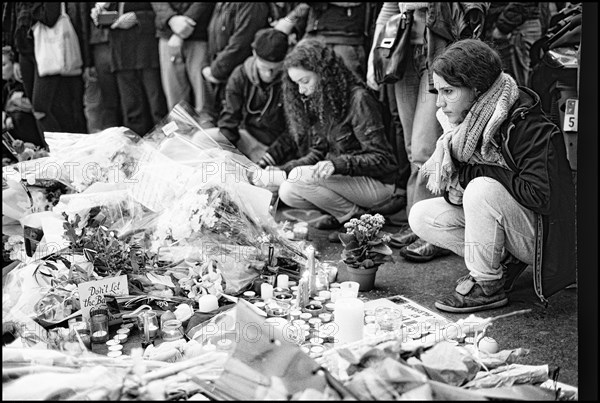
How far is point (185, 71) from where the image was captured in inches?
214

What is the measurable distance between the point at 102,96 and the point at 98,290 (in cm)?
317

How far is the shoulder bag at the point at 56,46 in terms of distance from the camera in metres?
5.53

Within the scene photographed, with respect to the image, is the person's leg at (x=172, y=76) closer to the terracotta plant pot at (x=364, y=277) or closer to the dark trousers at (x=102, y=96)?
Result: the dark trousers at (x=102, y=96)

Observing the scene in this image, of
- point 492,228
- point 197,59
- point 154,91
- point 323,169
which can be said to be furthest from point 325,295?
point 154,91

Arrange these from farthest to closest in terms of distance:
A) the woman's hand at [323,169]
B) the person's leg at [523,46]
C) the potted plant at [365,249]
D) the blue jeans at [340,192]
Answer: the person's leg at [523,46] < the blue jeans at [340,192] < the woman's hand at [323,169] < the potted plant at [365,249]

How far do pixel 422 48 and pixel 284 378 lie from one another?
2.57 meters

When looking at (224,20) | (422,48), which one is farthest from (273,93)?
(422,48)

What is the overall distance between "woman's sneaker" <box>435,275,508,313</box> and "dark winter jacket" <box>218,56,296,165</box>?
6.42ft

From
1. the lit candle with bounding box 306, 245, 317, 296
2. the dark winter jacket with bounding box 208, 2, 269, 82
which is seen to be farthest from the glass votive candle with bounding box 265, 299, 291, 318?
the dark winter jacket with bounding box 208, 2, 269, 82

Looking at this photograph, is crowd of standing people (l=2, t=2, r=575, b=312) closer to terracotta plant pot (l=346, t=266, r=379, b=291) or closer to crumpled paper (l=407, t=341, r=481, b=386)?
terracotta plant pot (l=346, t=266, r=379, b=291)

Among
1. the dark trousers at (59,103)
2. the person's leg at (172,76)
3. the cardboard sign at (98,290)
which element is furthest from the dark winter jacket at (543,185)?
the dark trousers at (59,103)

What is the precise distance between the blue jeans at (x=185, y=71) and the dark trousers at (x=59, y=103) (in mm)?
869

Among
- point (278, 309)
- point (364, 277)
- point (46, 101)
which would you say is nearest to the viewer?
point (278, 309)

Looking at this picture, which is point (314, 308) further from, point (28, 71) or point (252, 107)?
point (28, 71)
